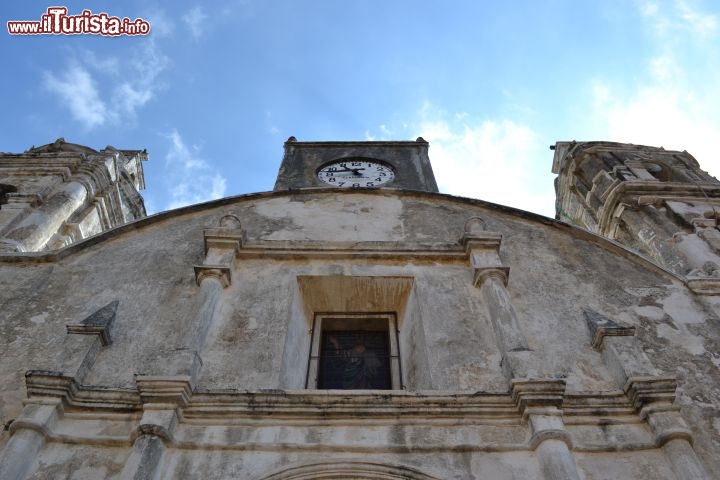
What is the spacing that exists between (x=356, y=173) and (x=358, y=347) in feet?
22.6

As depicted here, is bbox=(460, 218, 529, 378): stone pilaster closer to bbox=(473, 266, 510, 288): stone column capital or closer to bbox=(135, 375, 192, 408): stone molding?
bbox=(473, 266, 510, 288): stone column capital

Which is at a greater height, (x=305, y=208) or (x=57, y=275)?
(x=305, y=208)

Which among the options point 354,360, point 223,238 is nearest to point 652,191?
point 354,360

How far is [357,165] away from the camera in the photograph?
567 inches

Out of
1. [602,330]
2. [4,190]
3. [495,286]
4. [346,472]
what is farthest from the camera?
[4,190]

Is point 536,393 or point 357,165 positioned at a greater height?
point 357,165

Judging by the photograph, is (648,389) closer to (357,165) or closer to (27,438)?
(27,438)

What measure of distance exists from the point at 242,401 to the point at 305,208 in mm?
4295

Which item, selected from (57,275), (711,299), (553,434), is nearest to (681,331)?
(711,299)

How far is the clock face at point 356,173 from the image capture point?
13.5 metres

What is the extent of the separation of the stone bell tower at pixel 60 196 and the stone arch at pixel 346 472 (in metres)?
7.11

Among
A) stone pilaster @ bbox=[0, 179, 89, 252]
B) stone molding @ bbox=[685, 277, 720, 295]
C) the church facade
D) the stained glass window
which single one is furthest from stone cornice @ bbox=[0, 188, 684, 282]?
stone pilaster @ bbox=[0, 179, 89, 252]

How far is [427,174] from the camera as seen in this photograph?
13984 mm

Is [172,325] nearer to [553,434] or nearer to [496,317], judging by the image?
[496,317]
